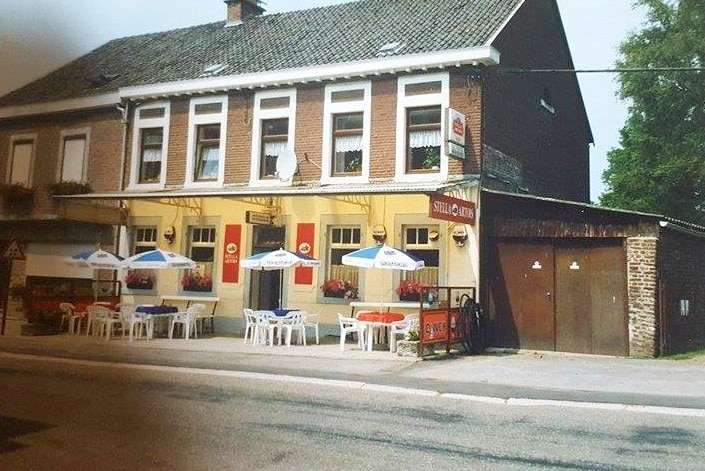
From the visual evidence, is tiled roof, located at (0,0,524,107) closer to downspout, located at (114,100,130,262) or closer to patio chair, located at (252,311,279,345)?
downspout, located at (114,100,130,262)

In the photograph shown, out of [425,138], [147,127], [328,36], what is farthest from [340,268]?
[147,127]

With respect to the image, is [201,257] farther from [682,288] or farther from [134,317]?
[682,288]

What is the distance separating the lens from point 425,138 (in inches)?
523

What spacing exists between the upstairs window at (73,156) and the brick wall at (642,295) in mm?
9313

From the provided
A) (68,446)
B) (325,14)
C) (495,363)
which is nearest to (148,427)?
(68,446)

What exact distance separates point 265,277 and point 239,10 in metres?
8.52

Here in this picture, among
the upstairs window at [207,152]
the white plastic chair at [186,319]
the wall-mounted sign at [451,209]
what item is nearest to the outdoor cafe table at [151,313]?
Result: the white plastic chair at [186,319]

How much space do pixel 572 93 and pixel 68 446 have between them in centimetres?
1767

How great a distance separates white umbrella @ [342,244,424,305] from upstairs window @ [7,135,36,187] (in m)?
6.91

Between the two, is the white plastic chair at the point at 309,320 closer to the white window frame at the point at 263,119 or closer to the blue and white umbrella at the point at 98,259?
the white window frame at the point at 263,119

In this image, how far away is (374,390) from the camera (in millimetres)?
7594

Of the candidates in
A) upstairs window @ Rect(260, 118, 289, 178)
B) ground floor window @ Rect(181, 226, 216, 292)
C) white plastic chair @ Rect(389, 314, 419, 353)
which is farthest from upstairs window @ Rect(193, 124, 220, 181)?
white plastic chair @ Rect(389, 314, 419, 353)

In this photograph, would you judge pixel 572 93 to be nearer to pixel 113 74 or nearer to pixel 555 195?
pixel 555 195

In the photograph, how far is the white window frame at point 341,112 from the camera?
13.7 meters
